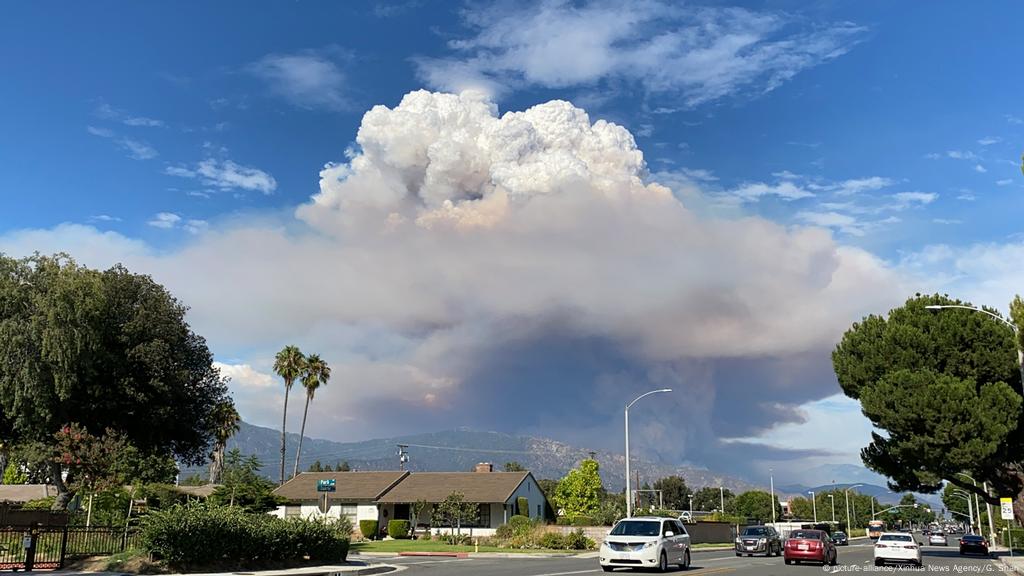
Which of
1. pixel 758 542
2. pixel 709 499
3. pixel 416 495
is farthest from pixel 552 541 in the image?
pixel 709 499

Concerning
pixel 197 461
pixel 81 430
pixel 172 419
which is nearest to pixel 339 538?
pixel 81 430

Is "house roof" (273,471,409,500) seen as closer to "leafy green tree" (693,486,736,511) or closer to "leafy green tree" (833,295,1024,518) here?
"leafy green tree" (833,295,1024,518)

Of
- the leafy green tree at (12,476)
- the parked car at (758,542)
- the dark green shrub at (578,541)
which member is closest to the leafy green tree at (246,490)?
the dark green shrub at (578,541)

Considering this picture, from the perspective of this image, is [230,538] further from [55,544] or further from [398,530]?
[398,530]

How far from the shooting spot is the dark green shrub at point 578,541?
5194cm

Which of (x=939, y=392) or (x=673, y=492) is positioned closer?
(x=939, y=392)

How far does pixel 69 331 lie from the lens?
48.2 meters

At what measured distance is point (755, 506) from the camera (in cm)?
16500

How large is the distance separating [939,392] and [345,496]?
51.0 m

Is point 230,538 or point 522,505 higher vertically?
point 522,505

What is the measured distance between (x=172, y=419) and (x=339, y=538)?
2916 cm

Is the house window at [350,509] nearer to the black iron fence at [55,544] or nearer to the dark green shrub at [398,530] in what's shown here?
the dark green shrub at [398,530]

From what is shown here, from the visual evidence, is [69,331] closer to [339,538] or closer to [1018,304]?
[339,538]

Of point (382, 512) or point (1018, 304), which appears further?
point (382, 512)
